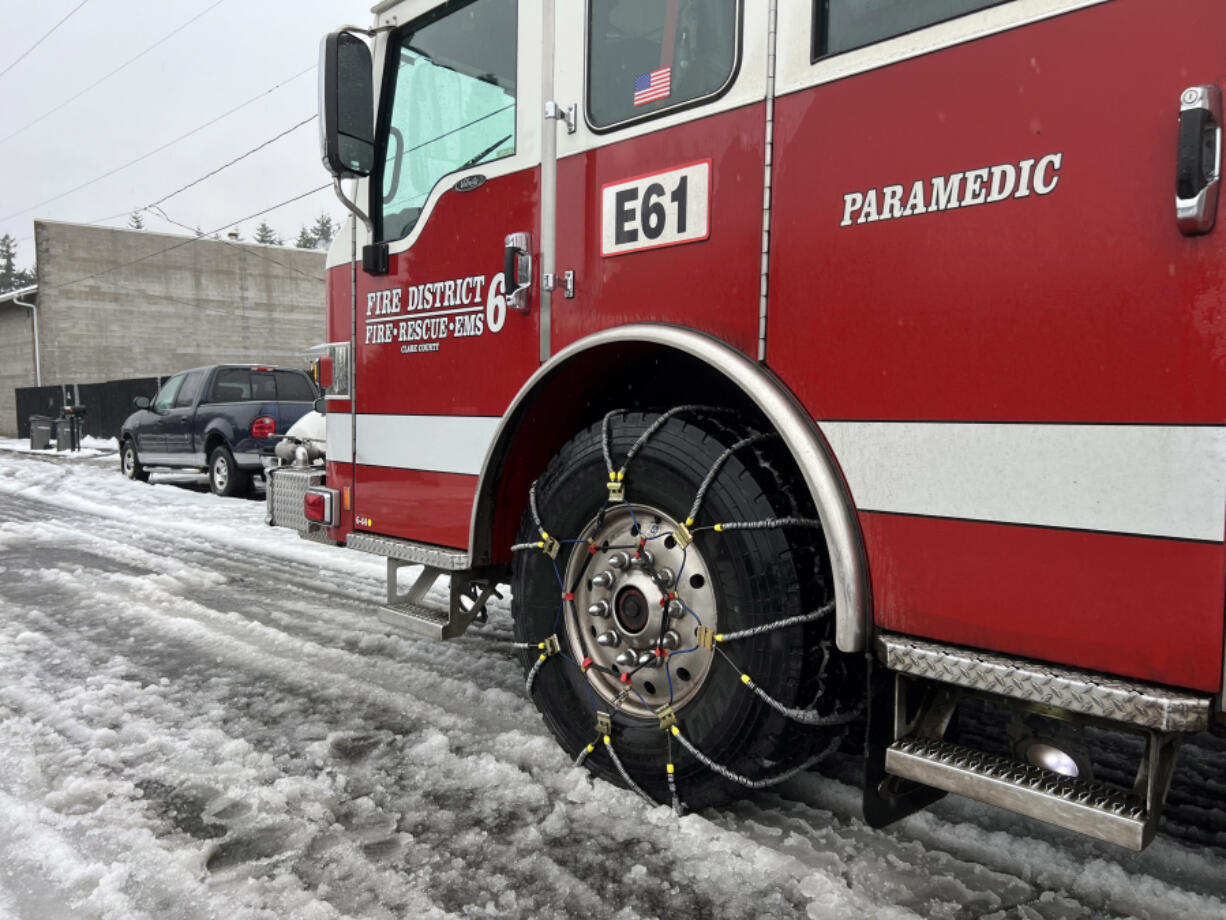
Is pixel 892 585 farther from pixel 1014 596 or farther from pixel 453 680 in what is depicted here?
pixel 453 680

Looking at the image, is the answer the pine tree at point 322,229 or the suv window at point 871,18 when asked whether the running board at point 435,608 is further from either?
the pine tree at point 322,229

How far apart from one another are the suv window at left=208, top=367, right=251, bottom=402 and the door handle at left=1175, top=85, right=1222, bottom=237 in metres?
12.3

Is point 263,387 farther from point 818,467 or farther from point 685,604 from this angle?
point 818,467

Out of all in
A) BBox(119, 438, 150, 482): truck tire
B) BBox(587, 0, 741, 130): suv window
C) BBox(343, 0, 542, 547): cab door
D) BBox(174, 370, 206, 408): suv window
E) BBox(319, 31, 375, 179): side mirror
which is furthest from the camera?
BBox(119, 438, 150, 482): truck tire

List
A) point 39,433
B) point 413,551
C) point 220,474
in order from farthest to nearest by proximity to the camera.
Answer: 1. point 39,433
2. point 220,474
3. point 413,551

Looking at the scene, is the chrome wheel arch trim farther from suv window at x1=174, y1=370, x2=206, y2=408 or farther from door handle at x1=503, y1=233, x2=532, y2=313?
suv window at x1=174, y1=370, x2=206, y2=408

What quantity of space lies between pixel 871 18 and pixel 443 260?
187cm

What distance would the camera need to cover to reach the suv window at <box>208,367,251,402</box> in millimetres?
12055

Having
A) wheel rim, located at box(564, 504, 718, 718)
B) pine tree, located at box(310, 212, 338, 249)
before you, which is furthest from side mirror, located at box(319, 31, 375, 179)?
pine tree, located at box(310, 212, 338, 249)

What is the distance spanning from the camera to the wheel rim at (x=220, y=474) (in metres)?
11.4

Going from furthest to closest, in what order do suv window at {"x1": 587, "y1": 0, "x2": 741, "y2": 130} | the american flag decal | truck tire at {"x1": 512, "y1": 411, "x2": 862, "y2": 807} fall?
the american flag decal → suv window at {"x1": 587, "y1": 0, "x2": 741, "y2": 130} → truck tire at {"x1": 512, "y1": 411, "x2": 862, "y2": 807}

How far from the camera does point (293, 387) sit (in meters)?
12.3

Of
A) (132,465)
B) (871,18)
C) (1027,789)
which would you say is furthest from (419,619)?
(132,465)

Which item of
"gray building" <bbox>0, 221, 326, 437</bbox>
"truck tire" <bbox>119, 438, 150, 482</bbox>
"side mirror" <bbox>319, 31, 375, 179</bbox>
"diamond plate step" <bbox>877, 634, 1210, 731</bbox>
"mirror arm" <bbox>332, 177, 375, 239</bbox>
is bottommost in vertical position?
"truck tire" <bbox>119, 438, 150, 482</bbox>
